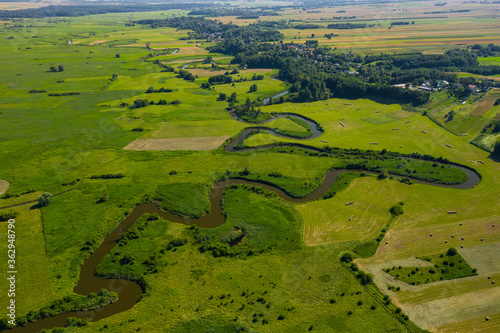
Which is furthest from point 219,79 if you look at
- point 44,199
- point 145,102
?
point 44,199

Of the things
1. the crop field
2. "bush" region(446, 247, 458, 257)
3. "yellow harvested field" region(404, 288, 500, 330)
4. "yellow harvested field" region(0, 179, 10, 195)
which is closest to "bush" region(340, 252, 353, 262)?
the crop field

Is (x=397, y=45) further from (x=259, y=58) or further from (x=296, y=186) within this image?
(x=296, y=186)

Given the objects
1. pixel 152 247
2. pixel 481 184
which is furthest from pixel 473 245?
pixel 152 247

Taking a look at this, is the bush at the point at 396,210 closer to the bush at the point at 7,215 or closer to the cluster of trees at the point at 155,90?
the bush at the point at 7,215

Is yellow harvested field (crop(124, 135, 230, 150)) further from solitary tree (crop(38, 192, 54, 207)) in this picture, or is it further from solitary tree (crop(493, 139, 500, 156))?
solitary tree (crop(493, 139, 500, 156))

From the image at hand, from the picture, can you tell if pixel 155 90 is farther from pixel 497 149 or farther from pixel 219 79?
pixel 497 149

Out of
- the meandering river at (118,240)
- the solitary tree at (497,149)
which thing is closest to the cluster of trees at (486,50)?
the solitary tree at (497,149)

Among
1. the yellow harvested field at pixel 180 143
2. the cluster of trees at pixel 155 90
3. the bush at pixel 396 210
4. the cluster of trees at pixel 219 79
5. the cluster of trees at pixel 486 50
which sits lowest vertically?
the bush at pixel 396 210
